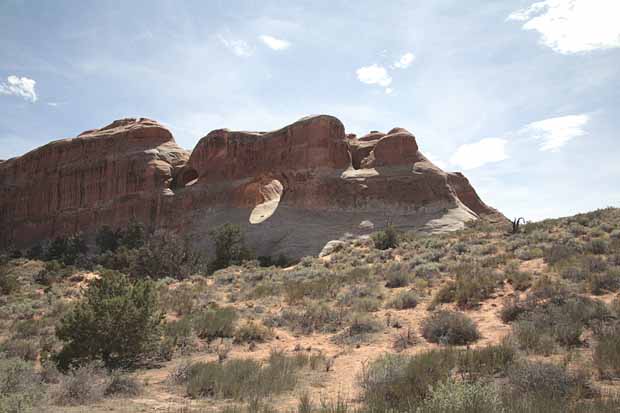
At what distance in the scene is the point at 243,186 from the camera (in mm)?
41906

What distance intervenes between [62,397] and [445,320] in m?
6.75

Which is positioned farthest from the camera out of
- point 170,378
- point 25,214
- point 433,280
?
point 25,214

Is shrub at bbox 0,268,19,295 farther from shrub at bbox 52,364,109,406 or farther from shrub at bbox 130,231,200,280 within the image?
shrub at bbox 52,364,109,406

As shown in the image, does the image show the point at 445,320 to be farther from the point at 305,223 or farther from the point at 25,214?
the point at 25,214

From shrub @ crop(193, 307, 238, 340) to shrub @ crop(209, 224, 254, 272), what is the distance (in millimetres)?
18790

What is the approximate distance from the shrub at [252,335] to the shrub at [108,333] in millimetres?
1940

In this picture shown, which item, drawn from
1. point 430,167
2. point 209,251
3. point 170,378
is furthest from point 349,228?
point 170,378

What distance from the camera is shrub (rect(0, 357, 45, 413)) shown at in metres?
4.45

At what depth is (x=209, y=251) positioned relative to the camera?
36625 millimetres

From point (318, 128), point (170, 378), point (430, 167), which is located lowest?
point (170, 378)

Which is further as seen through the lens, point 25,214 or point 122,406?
point 25,214

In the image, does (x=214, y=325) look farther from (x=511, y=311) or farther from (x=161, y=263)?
(x=161, y=263)

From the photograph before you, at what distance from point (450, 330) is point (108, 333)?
6.60m

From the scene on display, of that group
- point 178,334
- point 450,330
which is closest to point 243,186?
point 178,334
